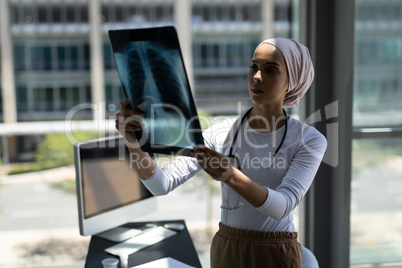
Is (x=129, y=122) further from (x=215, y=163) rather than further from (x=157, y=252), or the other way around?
(x=157, y=252)

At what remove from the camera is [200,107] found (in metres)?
2.47

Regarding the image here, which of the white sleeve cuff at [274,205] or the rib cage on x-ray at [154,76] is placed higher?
the rib cage on x-ray at [154,76]

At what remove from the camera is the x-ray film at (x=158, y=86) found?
0.99 m

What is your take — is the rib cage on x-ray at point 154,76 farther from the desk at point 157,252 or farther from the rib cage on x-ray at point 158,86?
the desk at point 157,252

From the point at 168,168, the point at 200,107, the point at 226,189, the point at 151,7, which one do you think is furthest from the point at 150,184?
the point at 151,7

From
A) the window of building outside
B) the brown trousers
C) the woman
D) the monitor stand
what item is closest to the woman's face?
the woman

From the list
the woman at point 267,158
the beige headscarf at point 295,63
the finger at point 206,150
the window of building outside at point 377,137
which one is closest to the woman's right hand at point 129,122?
the woman at point 267,158

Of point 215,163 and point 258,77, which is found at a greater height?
point 258,77

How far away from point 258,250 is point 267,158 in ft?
0.93

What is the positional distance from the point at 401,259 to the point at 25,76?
271 centimetres

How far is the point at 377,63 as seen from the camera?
223 cm

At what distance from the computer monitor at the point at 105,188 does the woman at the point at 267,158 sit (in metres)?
0.51

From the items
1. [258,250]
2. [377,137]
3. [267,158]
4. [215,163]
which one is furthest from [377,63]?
[215,163]

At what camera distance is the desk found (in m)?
1.52
